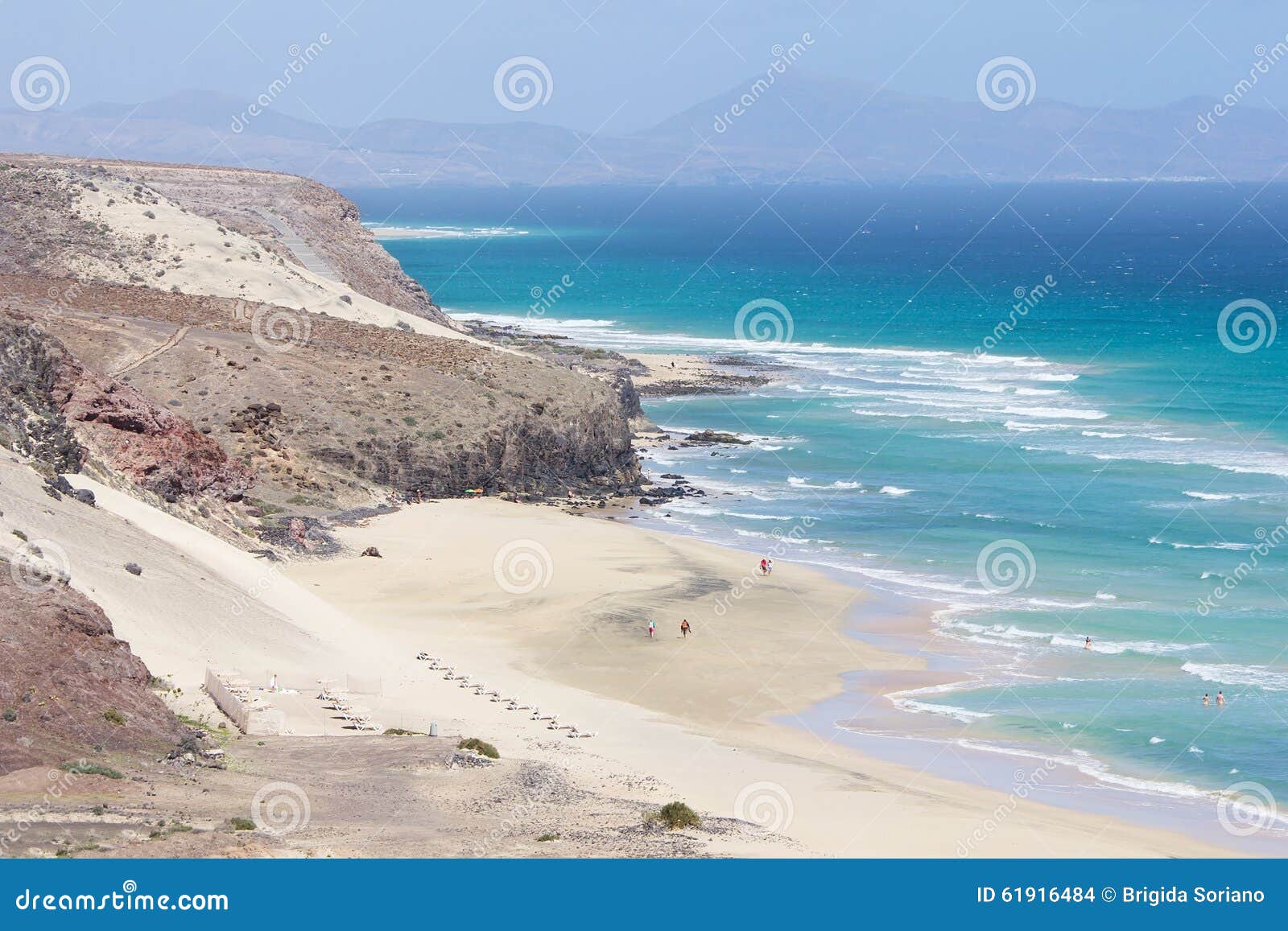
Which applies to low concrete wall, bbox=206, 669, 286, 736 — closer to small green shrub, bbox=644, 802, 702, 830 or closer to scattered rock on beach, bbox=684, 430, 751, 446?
small green shrub, bbox=644, 802, 702, 830

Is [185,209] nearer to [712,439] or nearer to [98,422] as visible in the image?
[712,439]

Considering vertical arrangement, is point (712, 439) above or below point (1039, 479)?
above

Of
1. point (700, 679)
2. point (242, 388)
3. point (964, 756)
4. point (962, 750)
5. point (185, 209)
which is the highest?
point (185, 209)

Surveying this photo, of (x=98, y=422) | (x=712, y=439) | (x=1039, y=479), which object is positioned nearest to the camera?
(x=98, y=422)

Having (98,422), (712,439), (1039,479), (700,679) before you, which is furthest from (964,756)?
(712,439)

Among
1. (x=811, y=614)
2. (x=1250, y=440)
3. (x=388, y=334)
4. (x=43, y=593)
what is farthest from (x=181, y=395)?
(x=1250, y=440)

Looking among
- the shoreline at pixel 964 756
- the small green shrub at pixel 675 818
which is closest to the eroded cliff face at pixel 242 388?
the shoreline at pixel 964 756
